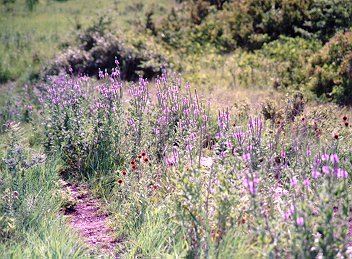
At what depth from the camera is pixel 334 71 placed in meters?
9.75

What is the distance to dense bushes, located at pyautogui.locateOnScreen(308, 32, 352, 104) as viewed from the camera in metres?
9.26

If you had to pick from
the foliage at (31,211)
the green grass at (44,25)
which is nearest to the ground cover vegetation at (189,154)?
the foliage at (31,211)

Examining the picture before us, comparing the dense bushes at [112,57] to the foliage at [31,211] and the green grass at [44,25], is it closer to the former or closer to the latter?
the green grass at [44,25]

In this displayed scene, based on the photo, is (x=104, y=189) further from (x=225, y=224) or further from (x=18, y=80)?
(x=18, y=80)

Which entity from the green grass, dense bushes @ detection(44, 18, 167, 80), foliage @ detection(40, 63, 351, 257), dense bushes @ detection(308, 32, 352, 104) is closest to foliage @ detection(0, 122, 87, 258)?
foliage @ detection(40, 63, 351, 257)

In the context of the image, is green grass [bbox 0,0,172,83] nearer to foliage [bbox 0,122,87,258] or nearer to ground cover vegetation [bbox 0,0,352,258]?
ground cover vegetation [bbox 0,0,352,258]

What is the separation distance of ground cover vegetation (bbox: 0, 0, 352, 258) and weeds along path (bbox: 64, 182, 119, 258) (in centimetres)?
8

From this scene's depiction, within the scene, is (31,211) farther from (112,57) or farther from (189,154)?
(112,57)

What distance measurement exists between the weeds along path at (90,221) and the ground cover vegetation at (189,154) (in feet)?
0.28

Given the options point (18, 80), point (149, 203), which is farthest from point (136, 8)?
point (149, 203)

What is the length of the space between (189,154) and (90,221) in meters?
1.13

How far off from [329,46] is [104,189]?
6.83 meters

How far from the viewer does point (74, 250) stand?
356 centimetres

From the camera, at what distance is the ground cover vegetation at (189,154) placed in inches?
131
